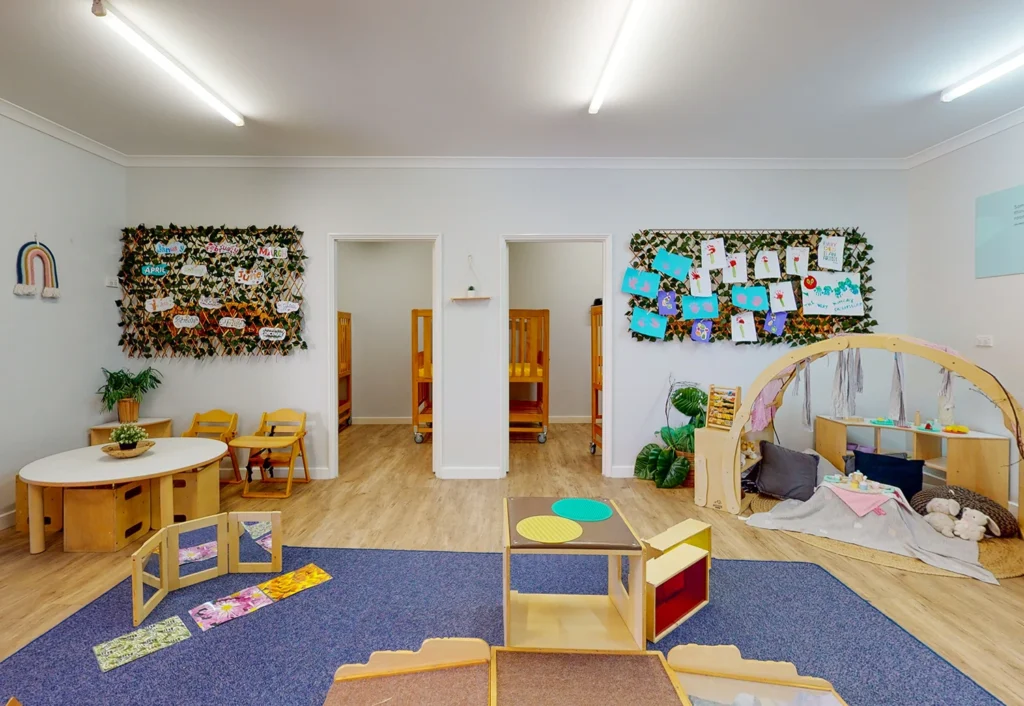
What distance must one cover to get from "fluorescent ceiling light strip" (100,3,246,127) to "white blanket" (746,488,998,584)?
166 inches

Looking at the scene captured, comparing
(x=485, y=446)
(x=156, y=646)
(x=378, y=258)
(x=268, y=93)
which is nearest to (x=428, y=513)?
(x=485, y=446)

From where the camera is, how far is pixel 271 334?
13.6 feet

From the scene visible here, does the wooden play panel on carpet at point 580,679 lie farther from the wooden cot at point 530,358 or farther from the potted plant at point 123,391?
the wooden cot at point 530,358

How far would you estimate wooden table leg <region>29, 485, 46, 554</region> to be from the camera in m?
2.76

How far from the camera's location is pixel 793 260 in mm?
4137

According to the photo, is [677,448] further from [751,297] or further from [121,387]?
[121,387]

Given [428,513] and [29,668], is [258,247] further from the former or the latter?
[29,668]

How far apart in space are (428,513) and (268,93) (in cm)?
285

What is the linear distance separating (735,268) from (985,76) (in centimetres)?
179

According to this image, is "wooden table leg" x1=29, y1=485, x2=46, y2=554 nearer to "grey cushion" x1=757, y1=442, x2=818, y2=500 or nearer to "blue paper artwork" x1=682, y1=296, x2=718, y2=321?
"blue paper artwork" x1=682, y1=296, x2=718, y2=321

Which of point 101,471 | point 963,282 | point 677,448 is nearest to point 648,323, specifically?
point 677,448

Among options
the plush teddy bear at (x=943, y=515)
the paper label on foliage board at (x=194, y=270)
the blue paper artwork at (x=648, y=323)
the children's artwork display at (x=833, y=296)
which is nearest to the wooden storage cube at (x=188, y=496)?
the paper label on foliage board at (x=194, y=270)

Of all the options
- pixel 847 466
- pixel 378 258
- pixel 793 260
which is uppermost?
pixel 378 258

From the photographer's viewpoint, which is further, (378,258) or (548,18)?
(378,258)
